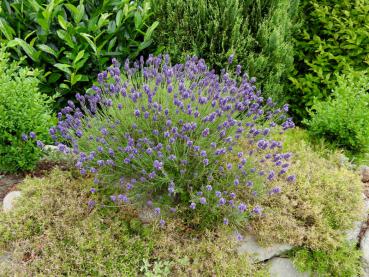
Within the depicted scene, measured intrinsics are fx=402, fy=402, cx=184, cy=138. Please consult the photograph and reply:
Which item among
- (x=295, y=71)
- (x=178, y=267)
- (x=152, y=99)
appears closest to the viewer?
(x=178, y=267)

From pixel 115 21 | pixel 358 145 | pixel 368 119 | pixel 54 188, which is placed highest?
pixel 115 21

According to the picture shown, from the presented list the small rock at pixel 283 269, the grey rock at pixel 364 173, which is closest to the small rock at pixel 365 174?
the grey rock at pixel 364 173

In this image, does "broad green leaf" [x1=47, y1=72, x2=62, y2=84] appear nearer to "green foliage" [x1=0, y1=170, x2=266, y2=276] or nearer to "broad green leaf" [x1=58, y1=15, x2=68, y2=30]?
"broad green leaf" [x1=58, y1=15, x2=68, y2=30]

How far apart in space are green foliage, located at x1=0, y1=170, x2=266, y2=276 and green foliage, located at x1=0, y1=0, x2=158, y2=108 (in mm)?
1737

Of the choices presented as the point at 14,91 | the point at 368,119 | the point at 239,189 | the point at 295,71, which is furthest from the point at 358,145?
the point at 14,91

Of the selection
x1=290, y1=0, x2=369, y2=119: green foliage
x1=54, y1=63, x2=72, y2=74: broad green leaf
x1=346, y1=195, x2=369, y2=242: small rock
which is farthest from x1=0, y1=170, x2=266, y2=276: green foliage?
x1=290, y1=0, x2=369, y2=119: green foliage

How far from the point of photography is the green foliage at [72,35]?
4.14 metres

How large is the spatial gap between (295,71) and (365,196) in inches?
81.1

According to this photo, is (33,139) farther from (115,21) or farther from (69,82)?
(115,21)

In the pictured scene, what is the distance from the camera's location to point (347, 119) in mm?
4059

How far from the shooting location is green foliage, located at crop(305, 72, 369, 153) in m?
4.03

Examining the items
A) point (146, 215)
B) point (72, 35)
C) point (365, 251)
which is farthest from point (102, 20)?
point (365, 251)

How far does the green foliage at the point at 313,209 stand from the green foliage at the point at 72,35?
2.32 metres

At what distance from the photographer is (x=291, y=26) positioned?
4652mm
